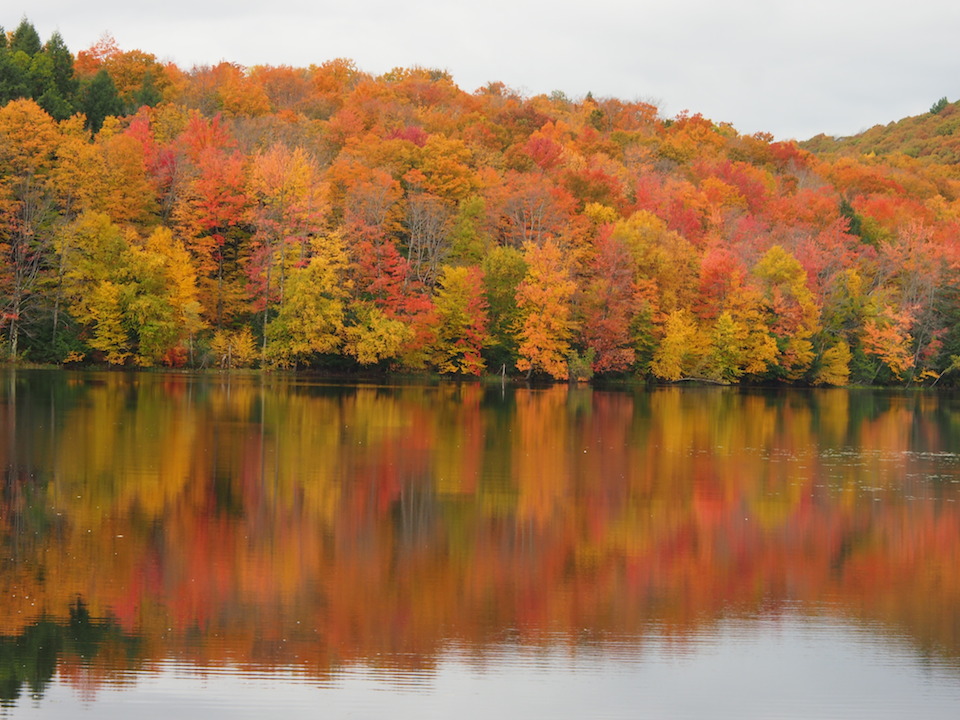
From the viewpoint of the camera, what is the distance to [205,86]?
77.8 metres

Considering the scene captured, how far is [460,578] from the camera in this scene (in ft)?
41.9

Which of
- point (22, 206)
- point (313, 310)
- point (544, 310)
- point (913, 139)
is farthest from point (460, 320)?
point (913, 139)

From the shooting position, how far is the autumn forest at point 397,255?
5106 cm

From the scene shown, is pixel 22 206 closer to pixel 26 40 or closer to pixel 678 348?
pixel 26 40

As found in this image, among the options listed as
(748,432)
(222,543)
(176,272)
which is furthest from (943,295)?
(222,543)

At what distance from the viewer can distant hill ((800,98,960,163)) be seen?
4734 inches

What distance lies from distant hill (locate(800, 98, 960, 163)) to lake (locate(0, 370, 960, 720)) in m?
106

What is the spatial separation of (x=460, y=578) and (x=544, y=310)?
44.7 metres

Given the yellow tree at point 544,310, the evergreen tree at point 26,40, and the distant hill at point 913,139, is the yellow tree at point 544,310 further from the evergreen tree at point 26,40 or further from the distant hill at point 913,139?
the distant hill at point 913,139

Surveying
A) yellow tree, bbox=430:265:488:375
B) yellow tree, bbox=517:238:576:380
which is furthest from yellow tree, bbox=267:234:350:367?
yellow tree, bbox=517:238:576:380

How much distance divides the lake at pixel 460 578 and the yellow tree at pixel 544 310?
30.5 metres

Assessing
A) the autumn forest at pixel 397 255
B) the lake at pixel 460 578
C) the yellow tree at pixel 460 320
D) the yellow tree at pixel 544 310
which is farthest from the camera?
the yellow tree at pixel 544 310

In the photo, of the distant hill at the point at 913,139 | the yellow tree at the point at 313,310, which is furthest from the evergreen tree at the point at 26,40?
the distant hill at the point at 913,139

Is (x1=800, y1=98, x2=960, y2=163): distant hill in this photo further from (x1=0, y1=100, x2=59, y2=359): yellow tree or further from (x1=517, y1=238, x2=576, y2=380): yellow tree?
(x1=0, y1=100, x2=59, y2=359): yellow tree
